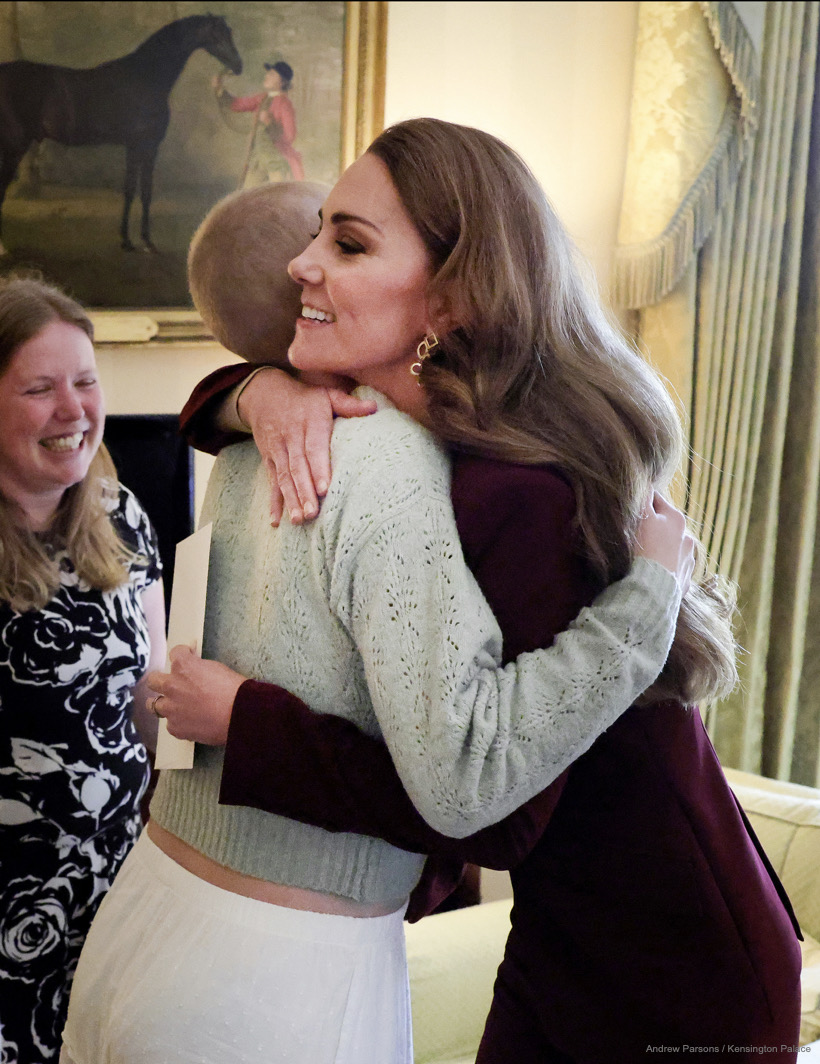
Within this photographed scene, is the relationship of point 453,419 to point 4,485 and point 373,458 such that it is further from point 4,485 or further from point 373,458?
point 4,485

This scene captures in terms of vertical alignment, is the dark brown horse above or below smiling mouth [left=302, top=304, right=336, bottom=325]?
above

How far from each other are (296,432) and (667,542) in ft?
1.28

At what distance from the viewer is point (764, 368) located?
2941mm

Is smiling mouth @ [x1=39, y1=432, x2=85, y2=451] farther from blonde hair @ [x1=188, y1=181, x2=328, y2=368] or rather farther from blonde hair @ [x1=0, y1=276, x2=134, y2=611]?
blonde hair @ [x1=188, y1=181, x2=328, y2=368]

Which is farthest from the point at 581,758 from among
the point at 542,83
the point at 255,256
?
the point at 542,83

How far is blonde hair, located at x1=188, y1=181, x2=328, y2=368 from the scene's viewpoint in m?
1.11

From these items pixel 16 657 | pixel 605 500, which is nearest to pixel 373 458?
pixel 605 500

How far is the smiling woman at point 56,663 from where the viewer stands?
166 cm

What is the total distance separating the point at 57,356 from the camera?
1843mm

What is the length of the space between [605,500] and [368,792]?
0.37 metres

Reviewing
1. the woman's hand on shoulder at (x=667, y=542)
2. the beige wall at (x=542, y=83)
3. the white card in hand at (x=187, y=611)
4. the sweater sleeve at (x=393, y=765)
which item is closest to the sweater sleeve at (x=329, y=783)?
the sweater sleeve at (x=393, y=765)

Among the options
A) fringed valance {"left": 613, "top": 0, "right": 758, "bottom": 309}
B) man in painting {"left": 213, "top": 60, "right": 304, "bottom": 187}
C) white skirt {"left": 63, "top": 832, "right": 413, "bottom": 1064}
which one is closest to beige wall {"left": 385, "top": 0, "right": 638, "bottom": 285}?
fringed valance {"left": 613, "top": 0, "right": 758, "bottom": 309}

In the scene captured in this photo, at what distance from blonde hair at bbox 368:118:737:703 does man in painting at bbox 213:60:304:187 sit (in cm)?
200

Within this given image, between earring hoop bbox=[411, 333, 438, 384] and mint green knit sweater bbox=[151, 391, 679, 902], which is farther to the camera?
earring hoop bbox=[411, 333, 438, 384]
